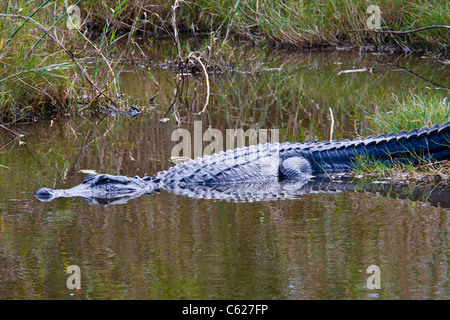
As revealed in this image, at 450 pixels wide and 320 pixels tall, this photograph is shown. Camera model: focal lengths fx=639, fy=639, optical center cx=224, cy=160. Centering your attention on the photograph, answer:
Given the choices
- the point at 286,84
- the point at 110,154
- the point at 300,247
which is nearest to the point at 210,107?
the point at 286,84

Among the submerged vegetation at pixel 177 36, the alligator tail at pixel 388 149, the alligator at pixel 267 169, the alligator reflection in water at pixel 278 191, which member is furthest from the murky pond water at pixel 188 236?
the alligator tail at pixel 388 149

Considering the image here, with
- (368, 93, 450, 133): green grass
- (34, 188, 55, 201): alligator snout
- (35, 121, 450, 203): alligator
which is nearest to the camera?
(34, 188, 55, 201): alligator snout

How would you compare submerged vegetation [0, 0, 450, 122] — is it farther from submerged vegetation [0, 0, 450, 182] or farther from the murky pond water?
the murky pond water

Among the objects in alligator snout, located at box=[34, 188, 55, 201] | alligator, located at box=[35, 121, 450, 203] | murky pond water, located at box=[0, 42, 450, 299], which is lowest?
murky pond water, located at box=[0, 42, 450, 299]

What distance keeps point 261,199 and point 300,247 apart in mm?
1283

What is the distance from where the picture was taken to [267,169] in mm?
6195

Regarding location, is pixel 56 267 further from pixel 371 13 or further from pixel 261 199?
pixel 371 13

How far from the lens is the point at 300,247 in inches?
160

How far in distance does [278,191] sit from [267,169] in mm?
603

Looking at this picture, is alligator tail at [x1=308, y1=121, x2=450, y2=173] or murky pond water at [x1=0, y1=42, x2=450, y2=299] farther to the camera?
alligator tail at [x1=308, y1=121, x2=450, y2=173]

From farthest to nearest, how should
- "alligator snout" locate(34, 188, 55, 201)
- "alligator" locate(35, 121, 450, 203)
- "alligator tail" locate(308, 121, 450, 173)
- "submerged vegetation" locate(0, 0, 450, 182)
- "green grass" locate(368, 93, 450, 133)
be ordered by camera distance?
1. "submerged vegetation" locate(0, 0, 450, 182)
2. "green grass" locate(368, 93, 450, 133)
3. "alligator tail" locate(308, 121, 450, 173)
4. "alligator" locate(35, 121, 450, 203)
5. "alligator snout" locate(34, 188, 55, 201)

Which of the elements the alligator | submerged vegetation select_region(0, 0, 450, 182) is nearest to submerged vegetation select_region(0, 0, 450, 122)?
submerged vegetation select_region(0, 0, 450, 182)

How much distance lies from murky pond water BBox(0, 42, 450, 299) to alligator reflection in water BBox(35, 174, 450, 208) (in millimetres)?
85

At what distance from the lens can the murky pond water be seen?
11.5ft
